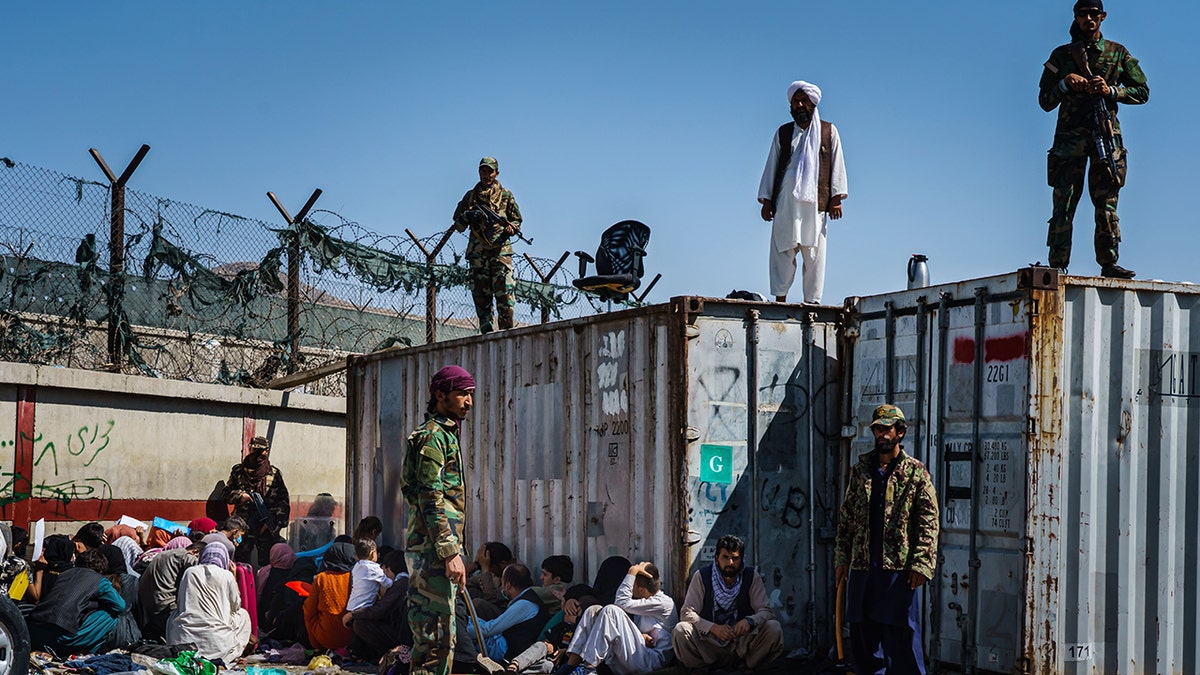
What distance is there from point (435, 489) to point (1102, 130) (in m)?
4.78

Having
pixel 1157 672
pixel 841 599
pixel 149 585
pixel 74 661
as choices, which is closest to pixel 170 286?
pixel 149 585

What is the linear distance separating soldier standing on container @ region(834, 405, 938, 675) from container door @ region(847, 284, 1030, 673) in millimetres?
697

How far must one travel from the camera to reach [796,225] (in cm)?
848

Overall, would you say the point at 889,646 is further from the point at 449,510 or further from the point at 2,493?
the point at 2,493

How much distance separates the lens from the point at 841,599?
6.59m

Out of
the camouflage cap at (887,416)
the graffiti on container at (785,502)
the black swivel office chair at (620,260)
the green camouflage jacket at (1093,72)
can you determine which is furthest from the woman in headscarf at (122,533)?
the green camouflage jacket at (1093,72)

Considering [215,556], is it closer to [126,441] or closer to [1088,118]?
[126,441]

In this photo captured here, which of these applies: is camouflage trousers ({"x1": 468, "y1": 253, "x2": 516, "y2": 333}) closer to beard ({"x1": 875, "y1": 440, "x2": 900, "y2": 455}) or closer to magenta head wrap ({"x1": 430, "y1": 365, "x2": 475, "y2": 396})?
magenta head wrap ({"x1": 430, "y1": 365, "x2": 475, "y2": 396})

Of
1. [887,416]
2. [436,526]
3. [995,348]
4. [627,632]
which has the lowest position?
[627,632]

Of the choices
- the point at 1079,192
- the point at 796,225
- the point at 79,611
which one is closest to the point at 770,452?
the point at 796,225

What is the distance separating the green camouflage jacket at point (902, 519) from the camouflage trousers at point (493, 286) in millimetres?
5198

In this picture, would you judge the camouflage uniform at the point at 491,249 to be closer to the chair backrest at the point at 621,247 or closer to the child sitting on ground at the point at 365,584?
the chair backrest at the point at 621,247

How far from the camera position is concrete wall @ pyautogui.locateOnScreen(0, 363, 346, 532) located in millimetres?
10625

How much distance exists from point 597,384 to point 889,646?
9.65ft
